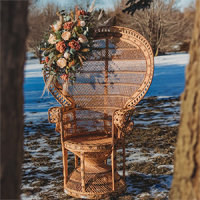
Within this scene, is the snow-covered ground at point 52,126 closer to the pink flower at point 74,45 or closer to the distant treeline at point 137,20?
the pink flower at point 74,45

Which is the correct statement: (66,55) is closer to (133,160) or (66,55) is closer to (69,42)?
(69,42)

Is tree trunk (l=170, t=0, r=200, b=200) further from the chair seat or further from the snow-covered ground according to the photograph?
the snow-covered ground

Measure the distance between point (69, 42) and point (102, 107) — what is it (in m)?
0.86

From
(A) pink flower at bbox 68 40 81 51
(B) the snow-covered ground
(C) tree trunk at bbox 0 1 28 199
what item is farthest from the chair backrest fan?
(C) tree trunk at bbox 0 1 28 199

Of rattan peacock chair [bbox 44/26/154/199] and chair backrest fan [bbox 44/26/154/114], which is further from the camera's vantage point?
chair backrest fan [bbox 44/26/154/114]

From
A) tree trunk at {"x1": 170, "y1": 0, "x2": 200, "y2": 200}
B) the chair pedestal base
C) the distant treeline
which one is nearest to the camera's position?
tree trunk at {"x1": 170, "y1": 0, "x2": 200, "y2": 200}

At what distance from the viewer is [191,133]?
4.35 ft

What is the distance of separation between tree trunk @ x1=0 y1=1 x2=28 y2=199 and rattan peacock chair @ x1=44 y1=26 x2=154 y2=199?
5.90 ft

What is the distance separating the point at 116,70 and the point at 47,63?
769 millimetres

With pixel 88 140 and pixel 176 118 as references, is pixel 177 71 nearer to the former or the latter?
pixel 176 118

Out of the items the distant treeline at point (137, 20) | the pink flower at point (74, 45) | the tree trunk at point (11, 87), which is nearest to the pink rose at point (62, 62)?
the pink flower at point (74, 45)

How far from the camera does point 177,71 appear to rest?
13.0 m

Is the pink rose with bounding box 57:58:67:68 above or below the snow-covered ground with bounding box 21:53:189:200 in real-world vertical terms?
above

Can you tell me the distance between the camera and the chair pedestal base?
3107 millimetres
